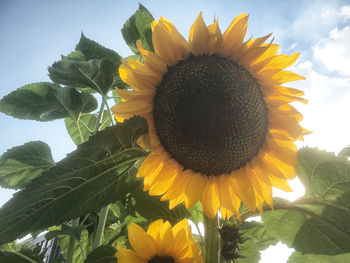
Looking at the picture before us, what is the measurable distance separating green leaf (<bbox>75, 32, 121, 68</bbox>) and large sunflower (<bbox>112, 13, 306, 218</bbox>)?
58 centimetres

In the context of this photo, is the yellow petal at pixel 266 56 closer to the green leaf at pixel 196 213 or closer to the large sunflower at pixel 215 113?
the large sunflower at pixel 215 113

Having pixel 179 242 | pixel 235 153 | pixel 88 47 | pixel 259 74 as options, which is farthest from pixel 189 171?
pixel 88 47

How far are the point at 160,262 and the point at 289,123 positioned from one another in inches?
31.5

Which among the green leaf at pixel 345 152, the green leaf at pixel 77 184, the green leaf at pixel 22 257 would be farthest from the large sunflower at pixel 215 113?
the green leaf at pixel 22 257

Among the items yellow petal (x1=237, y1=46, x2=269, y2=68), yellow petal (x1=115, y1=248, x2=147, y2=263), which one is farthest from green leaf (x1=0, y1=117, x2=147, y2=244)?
yellow petal (x1=237, y1=46, x2=269, y2=68)

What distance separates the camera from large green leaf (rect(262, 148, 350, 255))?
1.20 meters

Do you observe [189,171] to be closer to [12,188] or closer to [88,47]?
[88,47]

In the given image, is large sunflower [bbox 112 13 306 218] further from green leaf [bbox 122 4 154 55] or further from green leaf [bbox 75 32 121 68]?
green leaf [bbox 75 32 121 68]

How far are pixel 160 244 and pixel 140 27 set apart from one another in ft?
3.29

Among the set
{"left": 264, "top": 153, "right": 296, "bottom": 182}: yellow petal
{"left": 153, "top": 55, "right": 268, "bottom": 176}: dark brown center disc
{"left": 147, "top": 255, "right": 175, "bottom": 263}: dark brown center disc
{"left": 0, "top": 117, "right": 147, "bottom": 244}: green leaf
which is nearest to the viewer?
{"left": 0, "top": 117, "right": 147, "bottom": 244}: green leaf

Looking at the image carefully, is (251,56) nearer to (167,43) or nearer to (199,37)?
(199,37)

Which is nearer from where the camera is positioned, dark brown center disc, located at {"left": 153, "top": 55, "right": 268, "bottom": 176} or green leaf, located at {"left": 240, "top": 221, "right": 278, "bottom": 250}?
dark brown center disc, located at {"left": 153, "top": 55, "right": 268, "bottom": 176}

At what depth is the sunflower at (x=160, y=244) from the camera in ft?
4.24

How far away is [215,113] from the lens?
1.06 meters
